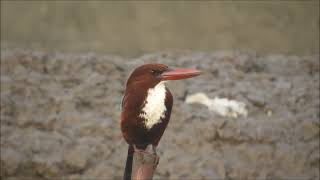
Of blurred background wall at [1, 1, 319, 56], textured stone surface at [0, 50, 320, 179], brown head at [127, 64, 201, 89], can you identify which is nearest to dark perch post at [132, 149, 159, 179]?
brown head at [127, 64, 201, 89]

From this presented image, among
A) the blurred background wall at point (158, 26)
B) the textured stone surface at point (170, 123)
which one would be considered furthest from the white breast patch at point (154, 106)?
the blurred background wall at point (158, 26)

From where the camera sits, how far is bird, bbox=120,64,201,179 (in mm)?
2002

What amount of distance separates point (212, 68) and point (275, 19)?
1.59 feet

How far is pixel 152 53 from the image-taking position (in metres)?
3.62

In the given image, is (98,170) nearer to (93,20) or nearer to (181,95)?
(181,95)

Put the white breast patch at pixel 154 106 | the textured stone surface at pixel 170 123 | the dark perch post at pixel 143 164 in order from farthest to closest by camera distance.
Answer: the textured stone surface at pixel 170 123
the white breast patch at pixel 154 106
the dark perch post at pixel 143 164

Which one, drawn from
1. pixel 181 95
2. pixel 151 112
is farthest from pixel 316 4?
pixel 151 112

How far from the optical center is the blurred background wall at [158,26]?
3629mm

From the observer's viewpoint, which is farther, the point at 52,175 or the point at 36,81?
the point at 36,81

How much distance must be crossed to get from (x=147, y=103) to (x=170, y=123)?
1320 millimetres

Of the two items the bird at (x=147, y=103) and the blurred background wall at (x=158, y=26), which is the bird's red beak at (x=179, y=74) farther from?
the blurred background wall at (x=158, y=26)

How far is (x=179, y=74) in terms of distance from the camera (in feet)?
6.42

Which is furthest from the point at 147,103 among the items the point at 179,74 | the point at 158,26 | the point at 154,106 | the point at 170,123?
the point at 158,26

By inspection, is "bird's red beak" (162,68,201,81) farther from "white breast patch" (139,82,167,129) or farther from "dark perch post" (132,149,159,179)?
"dark perch post" (132,149,159,179)
